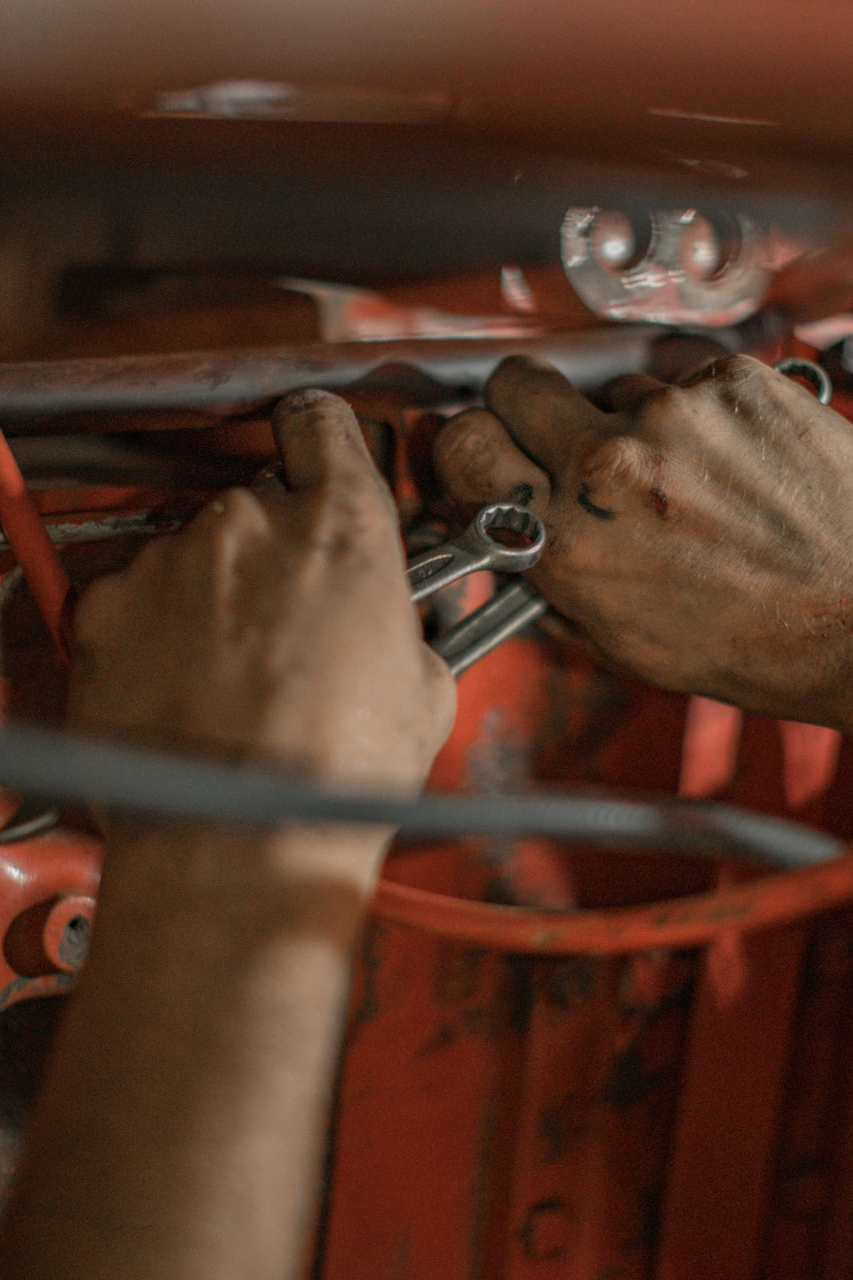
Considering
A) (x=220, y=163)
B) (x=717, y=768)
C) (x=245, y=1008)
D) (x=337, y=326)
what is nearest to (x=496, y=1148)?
(x=717, y=768)

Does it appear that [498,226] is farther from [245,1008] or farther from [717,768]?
[245,1008]

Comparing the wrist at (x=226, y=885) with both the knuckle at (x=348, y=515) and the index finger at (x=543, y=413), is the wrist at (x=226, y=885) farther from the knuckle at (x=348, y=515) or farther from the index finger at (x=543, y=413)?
the index finger at (x=543, y=413)

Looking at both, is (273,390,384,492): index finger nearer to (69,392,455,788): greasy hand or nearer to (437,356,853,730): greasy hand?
(69,392,455,788): greasy hand

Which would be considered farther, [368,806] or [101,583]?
[101,583]

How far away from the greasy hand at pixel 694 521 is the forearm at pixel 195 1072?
30cm

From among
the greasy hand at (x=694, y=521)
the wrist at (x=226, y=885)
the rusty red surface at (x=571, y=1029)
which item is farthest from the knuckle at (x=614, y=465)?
the wrist at (x=226, y=885)

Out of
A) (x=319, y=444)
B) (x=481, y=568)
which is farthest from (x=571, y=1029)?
(x=319, y=444)

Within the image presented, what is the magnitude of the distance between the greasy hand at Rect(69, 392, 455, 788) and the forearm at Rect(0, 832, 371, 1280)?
0.17ft

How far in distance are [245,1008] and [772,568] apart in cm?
47

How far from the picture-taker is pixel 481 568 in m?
0.63

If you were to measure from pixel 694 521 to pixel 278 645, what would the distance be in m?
0.34

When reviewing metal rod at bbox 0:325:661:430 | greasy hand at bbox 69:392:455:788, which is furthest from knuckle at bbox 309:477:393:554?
metal rod at bbox 0:325:661:430

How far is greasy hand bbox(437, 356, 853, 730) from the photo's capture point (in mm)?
658

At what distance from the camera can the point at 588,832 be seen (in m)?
0.42
